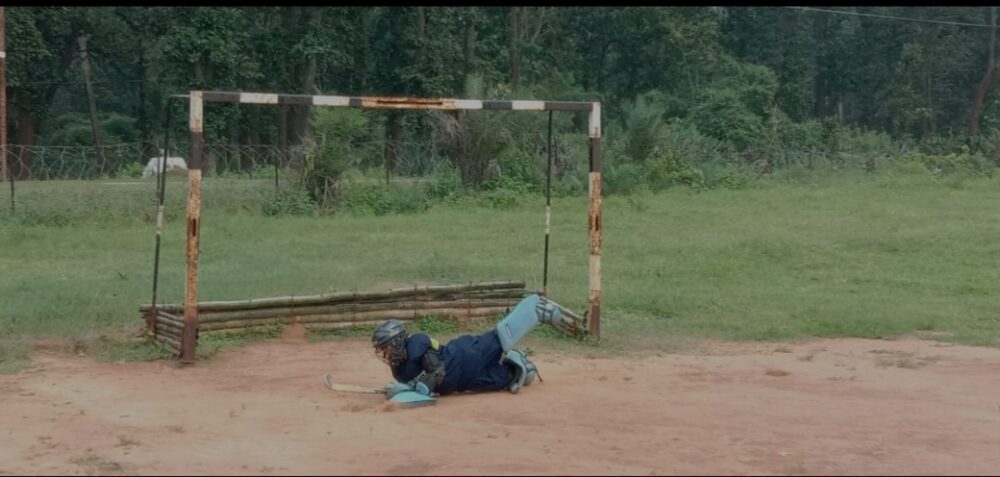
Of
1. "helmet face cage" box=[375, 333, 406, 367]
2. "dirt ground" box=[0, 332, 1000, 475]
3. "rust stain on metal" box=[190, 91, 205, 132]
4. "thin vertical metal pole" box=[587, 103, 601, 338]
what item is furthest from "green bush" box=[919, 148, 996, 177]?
"helmet face cage" box=[375, 333, 406, 367]

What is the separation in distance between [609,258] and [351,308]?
637 cm

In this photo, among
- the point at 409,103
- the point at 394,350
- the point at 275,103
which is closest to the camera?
the point at 394,350

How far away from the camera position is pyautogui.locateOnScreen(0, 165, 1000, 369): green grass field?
1214 centimetres

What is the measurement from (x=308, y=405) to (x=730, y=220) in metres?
14.6

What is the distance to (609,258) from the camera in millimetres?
16719

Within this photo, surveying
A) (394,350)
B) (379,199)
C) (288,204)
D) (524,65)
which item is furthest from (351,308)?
(524,65)

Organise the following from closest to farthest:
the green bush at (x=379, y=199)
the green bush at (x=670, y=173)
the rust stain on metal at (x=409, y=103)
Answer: the rust stain on metal at (x=409, y=103) → the green bush at (x=379, y=199) → the green bush at (x=670, y=173)

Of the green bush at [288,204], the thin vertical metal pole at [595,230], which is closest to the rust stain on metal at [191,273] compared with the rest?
the thin vertical metal pole at [595,230]

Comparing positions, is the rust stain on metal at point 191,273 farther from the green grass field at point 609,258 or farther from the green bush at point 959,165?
the green bush at point 959,165

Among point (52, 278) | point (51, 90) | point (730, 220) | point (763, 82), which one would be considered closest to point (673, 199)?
point (730, 220)

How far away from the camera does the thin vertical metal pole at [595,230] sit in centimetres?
1086

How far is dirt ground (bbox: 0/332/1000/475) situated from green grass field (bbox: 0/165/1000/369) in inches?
51.8

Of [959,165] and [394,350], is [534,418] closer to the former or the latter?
[394,350]

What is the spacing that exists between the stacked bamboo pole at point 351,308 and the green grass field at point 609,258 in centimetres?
94
